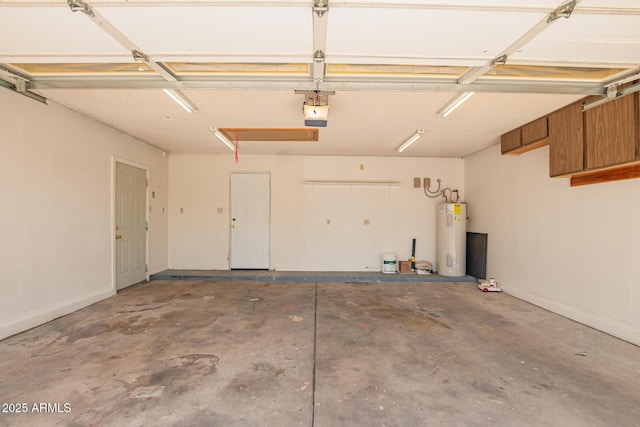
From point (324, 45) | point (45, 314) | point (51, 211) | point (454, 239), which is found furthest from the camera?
point (454, 239)

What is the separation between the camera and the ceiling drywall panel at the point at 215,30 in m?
1.88

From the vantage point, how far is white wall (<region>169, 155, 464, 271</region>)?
6.86 metres

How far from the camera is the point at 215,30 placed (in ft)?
6.81

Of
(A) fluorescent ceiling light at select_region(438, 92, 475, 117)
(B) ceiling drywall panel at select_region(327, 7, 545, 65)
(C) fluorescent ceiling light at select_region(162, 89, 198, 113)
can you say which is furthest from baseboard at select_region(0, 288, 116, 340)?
(A) fluorescent ceiling light at select_region(438, 92, 475, 117)

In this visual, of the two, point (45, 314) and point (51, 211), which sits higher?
point (51, 211)

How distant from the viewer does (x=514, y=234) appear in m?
5.19

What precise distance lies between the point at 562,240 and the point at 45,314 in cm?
675

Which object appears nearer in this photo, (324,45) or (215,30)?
(215,30)

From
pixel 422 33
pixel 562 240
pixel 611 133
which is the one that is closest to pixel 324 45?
pixel 422 33

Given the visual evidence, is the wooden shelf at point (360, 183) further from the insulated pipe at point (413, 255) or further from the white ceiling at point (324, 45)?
the white ceiling at point (324, 45)

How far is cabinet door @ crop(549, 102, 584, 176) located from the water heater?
2.25m

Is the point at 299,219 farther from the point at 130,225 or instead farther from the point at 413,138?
the point at 130,225

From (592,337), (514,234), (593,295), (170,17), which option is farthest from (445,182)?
(170,17)

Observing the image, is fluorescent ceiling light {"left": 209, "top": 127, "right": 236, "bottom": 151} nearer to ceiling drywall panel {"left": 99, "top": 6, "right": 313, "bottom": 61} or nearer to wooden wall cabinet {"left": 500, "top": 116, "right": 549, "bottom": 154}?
ceiling drywall panel {"left": 99, "top": 6, "right": 313, "bottom": 61}
